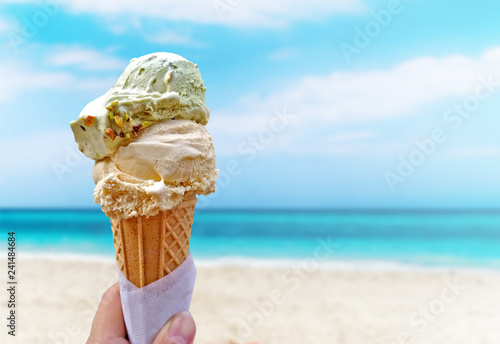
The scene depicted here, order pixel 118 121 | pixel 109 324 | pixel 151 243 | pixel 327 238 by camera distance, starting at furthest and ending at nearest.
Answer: pixel 327 238 → pixel 109 324 → pixel 151 243 → pixel 118 121

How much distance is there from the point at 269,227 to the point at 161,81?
57.7 feet

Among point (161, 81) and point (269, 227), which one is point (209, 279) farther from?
point (269, 227)

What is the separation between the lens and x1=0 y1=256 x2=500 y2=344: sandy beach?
17.8 feet

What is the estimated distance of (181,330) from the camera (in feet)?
7.60

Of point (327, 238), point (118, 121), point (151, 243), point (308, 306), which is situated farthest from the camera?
point (327, 238)

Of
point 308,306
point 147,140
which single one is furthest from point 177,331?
point 308,306

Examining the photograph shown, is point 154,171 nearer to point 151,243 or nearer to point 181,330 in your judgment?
point 151,243

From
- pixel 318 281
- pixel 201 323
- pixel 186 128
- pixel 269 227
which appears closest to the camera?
pixel 186 128

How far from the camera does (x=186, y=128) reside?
2311mm

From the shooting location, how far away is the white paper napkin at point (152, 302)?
7.62 feet

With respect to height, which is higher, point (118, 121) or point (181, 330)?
point (118, 121)

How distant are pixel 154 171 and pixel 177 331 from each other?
95 cm

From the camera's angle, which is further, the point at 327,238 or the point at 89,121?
the point at 327,238

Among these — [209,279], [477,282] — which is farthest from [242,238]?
[477,282]
